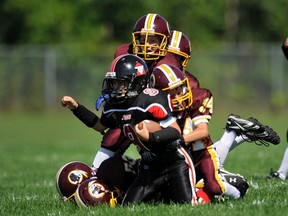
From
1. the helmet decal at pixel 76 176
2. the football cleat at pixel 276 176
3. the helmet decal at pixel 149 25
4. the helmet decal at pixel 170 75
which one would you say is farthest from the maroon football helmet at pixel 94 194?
the football cleat at pixel 276 176

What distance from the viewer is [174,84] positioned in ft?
21.7

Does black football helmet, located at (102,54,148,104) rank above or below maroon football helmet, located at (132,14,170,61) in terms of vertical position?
below

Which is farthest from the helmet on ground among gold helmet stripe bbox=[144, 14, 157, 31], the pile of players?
gold helmet stripe bbox=[144, 14, 157, 31]

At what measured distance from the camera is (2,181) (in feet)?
33.0

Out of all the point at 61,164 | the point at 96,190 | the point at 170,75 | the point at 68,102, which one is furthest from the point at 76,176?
the point at 61,164

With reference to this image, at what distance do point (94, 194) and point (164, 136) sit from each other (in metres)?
0.93

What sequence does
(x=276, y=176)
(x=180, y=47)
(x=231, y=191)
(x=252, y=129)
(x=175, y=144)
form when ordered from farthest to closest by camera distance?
(x=276, y=176) → (x=252, y=129) → (x=180, y=47) → (x=231, y=191) → (x=175, y=144)

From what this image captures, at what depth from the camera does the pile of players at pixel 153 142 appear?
642cm

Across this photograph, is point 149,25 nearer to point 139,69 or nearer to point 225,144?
point 139,69

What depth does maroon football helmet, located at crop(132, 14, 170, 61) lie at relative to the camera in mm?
7484

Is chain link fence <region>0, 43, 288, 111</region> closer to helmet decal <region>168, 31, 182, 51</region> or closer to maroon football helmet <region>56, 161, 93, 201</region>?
helmet decal <region>168, 31, 182, 51</region>

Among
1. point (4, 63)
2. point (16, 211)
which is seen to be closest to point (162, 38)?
point (16, 211)

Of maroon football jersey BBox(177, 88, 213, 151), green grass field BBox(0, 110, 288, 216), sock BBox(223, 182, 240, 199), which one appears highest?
maroon football jersey BBox(177, 88, 213, 151)

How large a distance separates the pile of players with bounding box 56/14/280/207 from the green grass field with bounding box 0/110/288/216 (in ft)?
0.76
